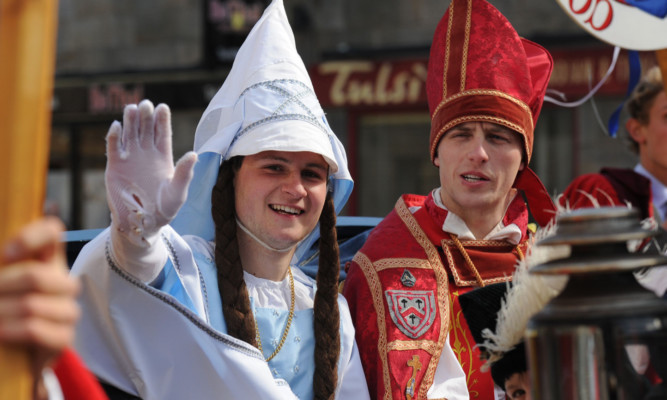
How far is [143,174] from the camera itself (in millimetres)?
1980

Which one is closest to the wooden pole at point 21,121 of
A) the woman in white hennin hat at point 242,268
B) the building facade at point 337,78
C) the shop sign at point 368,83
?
the woman in white hennin hat at point 242,268

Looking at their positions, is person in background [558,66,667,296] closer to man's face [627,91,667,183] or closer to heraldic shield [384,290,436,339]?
man's face [627,91,667,183]

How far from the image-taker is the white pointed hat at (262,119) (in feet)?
9.08

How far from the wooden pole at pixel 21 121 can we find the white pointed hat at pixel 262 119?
169cm

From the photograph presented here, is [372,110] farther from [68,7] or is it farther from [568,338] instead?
[568,338]

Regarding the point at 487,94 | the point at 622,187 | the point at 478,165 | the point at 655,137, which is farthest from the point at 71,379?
the point at 655,137

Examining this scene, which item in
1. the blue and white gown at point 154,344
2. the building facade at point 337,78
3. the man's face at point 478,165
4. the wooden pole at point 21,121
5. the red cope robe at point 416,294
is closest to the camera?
the wooden pole at point 21,121

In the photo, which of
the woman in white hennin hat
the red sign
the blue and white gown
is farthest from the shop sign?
the blue and white gown

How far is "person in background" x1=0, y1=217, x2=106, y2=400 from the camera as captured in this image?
3.29 ft

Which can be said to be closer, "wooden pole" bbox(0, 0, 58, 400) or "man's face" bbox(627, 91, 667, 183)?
"wooden pole" bbox(0, 0, 58, 400)

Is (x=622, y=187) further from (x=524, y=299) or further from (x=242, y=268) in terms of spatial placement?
(x=524, y=299)

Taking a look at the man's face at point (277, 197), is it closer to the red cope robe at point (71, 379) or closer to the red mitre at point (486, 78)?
the red mitre at point (486, 78)

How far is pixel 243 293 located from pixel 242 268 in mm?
116

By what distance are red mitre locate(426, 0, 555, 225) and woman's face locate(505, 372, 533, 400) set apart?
126 cm
